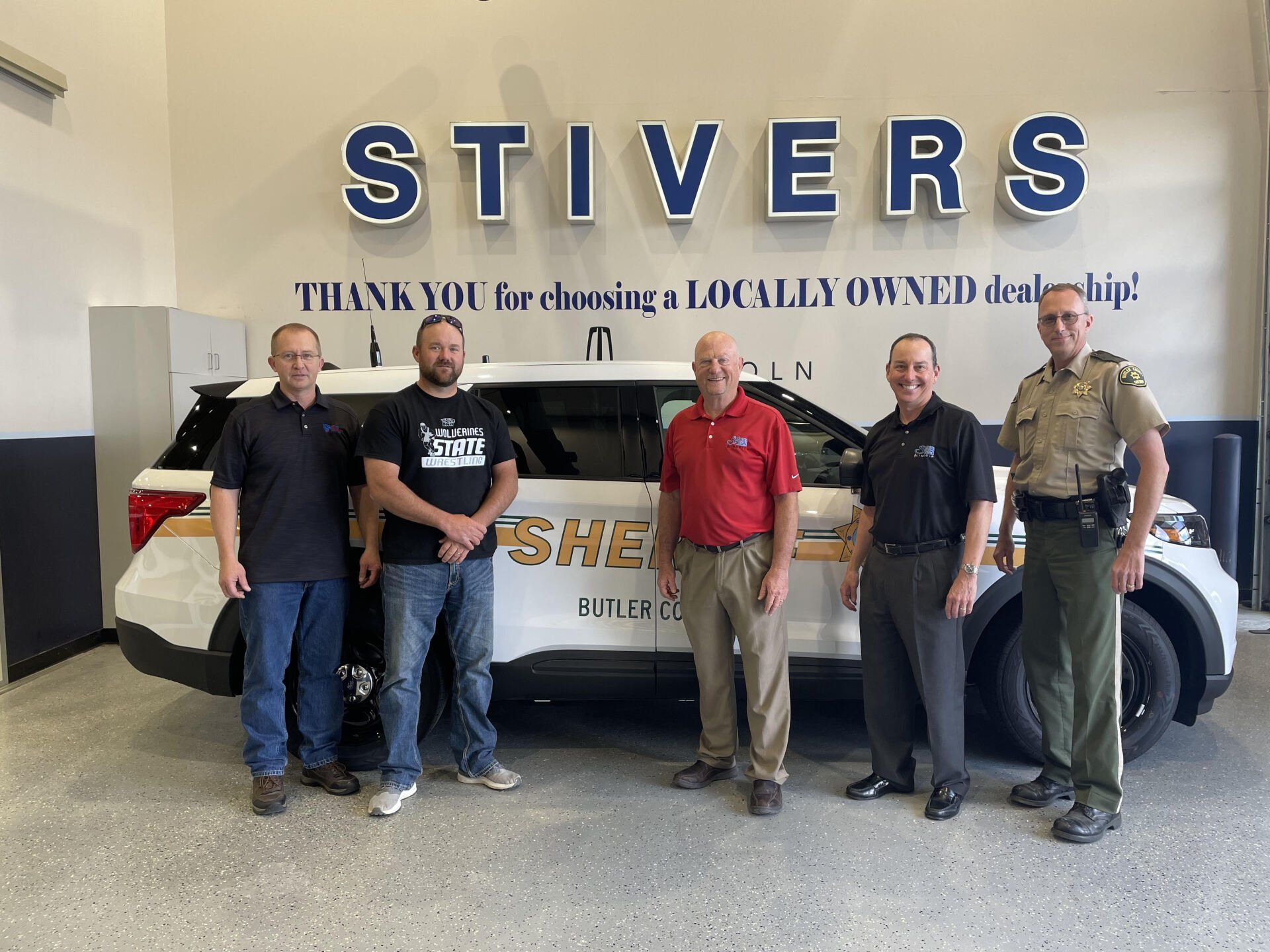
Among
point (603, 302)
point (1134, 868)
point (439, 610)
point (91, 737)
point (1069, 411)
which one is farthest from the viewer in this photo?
point (603, 302)

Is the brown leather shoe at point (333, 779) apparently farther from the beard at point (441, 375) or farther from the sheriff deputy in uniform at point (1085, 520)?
the sheriff deputy in uniform at point (1085, 520)

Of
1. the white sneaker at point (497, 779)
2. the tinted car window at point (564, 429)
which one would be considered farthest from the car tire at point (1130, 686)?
the white sneaker at point (497, 779)

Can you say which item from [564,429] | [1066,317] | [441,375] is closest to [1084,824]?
[1066,317]

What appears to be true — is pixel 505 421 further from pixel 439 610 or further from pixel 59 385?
pixel 59 385

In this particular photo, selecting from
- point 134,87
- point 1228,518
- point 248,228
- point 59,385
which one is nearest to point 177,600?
point 59,385

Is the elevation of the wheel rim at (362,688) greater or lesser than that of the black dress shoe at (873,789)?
greater

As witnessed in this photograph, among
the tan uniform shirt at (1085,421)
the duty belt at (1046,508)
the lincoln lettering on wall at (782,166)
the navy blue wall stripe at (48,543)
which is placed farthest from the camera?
the lincoln lettering on wall at (782,166)

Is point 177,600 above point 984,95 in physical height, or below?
below

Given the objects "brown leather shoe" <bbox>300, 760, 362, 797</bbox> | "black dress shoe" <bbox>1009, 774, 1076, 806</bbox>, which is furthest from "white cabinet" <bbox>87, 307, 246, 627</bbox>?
"black dress shoe" <bbox>1009, 774, 1076, 806</bbox>

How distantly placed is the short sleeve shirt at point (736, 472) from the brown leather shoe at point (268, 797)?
1.81m

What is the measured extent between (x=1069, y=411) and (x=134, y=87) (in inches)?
250

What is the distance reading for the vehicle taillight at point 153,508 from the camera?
3.29 m

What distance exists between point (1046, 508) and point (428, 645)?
7.37 feet

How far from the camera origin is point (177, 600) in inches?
132
